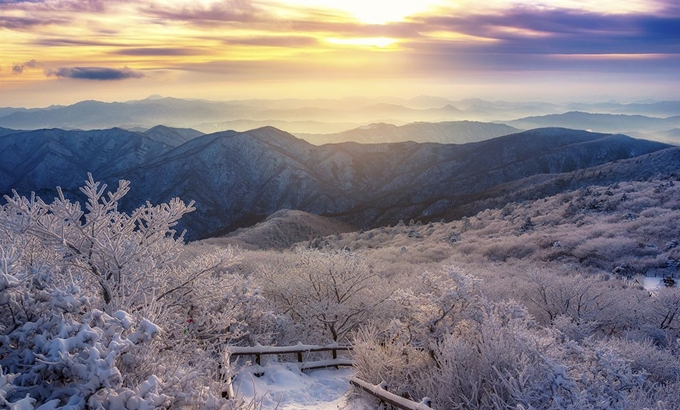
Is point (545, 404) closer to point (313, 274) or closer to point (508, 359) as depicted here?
point (508, 359)

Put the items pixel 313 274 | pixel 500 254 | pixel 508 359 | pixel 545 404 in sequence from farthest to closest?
pixel 500 254
pixel 313 274
pixel 508 359
pixel 545 404

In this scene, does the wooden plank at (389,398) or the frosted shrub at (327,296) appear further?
the frosted shrub at (327,296)

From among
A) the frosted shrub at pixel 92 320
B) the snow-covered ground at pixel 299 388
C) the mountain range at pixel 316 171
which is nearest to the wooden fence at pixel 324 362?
the snow-covered ground at pixel 299 388

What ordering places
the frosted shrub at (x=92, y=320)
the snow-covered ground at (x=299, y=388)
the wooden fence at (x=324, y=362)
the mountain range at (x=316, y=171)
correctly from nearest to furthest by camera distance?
1. the frosted shrub at (x=92, y=320)
2. the wooden fence at (x=324, y=362)
3. the snow-covered ground at (x=299, y=388)
4. the mountain range at (x=316, y=171)

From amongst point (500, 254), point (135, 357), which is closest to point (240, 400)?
A: point (135, 357)

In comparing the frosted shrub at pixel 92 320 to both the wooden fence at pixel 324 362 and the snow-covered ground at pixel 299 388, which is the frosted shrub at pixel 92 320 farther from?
the wooden fence at pixel 324 362

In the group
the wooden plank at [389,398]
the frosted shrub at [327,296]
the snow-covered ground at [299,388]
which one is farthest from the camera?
the frosted shrub at [327,296]

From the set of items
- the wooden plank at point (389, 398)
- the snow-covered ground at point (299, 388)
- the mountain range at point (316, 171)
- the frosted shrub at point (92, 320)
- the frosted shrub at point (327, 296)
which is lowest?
the mountain range at point (316, 171)

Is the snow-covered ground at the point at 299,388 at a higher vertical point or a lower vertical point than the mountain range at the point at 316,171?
higher
